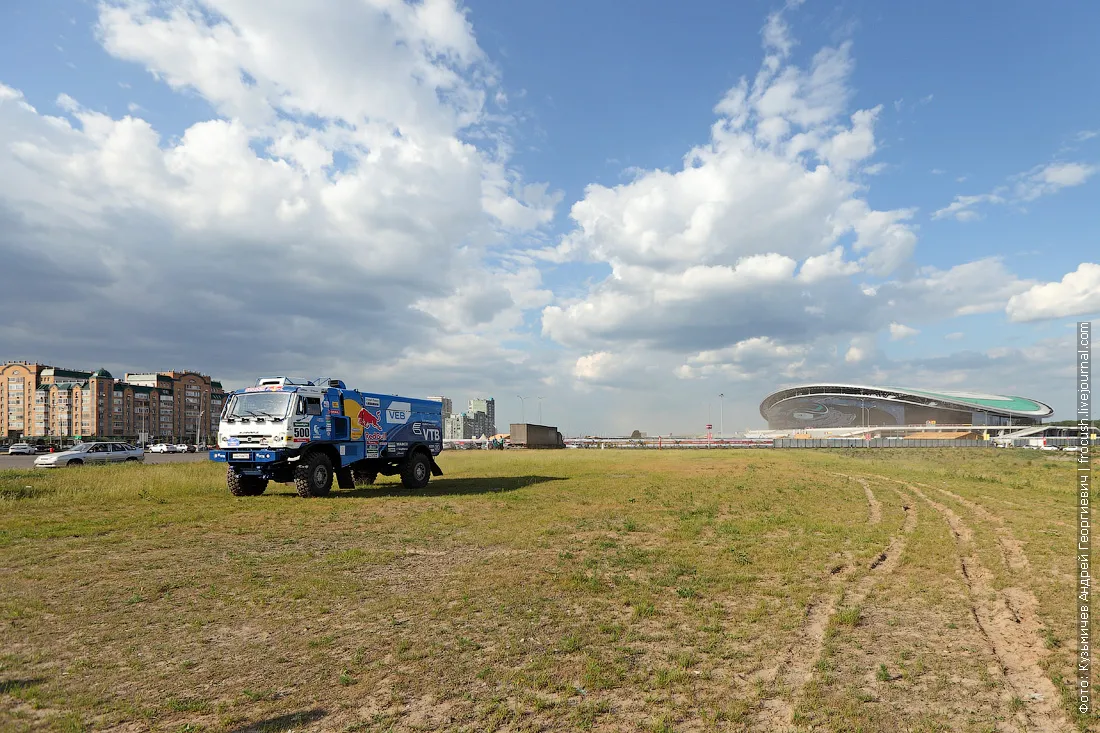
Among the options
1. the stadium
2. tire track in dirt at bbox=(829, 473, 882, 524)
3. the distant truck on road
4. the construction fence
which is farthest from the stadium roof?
tire track in dirt at bbox=(829, 473, 882, 524)

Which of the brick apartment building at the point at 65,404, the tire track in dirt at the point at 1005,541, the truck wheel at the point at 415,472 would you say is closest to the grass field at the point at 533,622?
the tire track in dirt at the point at 1005,541

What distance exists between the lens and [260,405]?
1747cm

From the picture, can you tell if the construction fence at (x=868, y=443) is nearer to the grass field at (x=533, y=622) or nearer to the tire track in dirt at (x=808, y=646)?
the grass field at (x=533, y=622)

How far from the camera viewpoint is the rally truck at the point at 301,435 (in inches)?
672

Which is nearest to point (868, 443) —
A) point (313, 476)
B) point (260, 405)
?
point (313, 476)

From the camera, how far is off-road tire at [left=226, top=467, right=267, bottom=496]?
17781mm

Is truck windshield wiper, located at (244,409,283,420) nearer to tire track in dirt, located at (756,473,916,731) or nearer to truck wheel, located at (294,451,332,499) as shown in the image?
truck wheel, located at (294,451,332,499)

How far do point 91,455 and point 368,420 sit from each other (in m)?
27.7

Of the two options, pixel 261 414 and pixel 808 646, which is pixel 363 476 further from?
pixel 808 646

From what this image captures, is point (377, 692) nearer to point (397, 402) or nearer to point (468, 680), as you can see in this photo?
point (468, 680)

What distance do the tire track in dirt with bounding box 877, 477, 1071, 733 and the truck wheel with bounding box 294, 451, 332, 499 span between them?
16094mm

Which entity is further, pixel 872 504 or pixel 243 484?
pixel 243 484

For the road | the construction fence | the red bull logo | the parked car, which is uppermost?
the red bull logo

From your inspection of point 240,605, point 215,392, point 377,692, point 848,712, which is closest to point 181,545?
point 240,605
